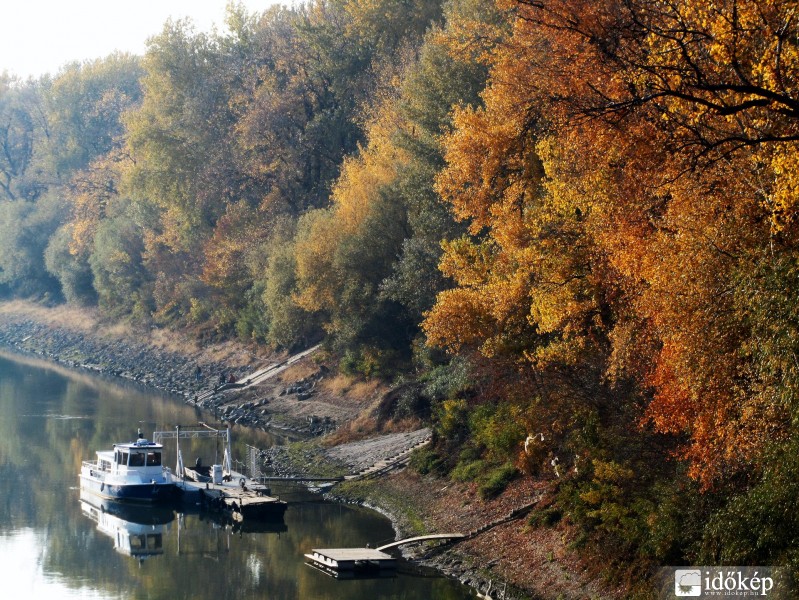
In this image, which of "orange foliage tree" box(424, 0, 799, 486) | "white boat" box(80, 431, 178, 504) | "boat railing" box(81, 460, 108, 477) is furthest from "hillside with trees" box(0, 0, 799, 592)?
"boat railing" box(81, 460, 108, 477)

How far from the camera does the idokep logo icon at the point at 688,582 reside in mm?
23688

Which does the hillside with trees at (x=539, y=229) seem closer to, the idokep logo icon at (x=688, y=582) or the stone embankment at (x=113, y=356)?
the idokep logo icon at (x=688, y=582)

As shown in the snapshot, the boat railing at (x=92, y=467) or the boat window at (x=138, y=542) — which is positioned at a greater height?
the boat railing at (x=92, y=467)

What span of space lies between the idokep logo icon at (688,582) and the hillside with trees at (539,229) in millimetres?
428

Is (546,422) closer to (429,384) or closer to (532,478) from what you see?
(532,478)

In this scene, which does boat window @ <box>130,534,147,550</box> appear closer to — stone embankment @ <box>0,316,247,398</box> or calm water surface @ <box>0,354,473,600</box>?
calm water surface @ <box>0,354,473,600</box>

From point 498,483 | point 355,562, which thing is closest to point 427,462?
point 498,483

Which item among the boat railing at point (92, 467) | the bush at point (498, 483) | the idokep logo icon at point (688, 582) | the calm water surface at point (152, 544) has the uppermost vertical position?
the idokep logo icon at point (688, 582)

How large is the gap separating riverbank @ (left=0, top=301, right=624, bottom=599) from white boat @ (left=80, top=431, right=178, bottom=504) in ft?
20.5

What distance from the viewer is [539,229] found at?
34.5 metres

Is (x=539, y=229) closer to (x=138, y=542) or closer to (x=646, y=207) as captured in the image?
(x=646, y=207)

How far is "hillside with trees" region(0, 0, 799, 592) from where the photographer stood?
21.9 m

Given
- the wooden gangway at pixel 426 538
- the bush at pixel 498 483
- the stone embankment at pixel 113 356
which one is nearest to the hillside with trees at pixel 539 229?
the bush at pixel 498 483

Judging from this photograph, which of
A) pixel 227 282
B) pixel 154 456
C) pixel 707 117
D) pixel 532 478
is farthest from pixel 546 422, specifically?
pixel 227 282
